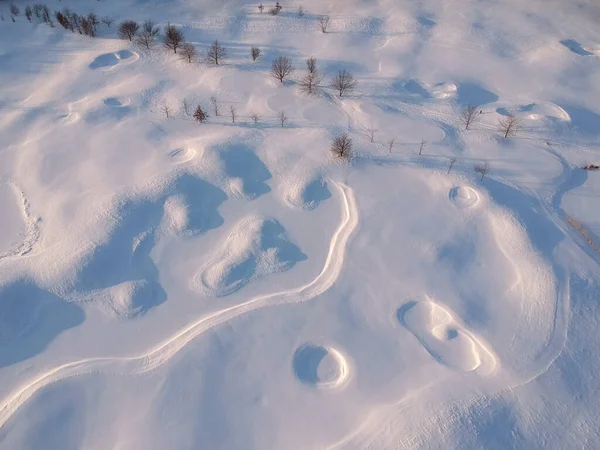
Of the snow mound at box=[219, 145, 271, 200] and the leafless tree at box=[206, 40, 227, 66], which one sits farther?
the leafless tree at box=[206, 40, 227, 66]

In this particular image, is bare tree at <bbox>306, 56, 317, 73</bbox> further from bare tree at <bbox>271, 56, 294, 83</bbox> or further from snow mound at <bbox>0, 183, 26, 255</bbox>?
snow mound at <bbox>0, 183, 26, 255</bbox>

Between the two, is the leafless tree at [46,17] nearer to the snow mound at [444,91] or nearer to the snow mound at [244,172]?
the snow mound at [244,172]

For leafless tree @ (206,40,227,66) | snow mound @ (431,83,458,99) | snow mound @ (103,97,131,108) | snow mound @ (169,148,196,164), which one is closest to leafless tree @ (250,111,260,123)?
snow mound @ (169,148,196,164)

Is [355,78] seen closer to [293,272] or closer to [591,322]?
[293,272]

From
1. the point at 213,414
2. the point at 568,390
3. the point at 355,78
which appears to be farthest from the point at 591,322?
the point at 355,78

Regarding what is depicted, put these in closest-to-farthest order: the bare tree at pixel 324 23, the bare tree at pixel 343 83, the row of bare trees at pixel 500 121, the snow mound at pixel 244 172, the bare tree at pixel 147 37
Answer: the snow mound at pixel 244 172
the row of bare trees at pixel 500 121
the bare tree at pixel 343 83
the bare tree at pixel 147 37
the bare tree at pixel 324 23

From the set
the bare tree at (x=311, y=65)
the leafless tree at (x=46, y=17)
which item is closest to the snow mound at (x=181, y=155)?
the bare tree at (x=311, y=65)

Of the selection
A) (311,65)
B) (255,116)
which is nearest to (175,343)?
(255,116)
